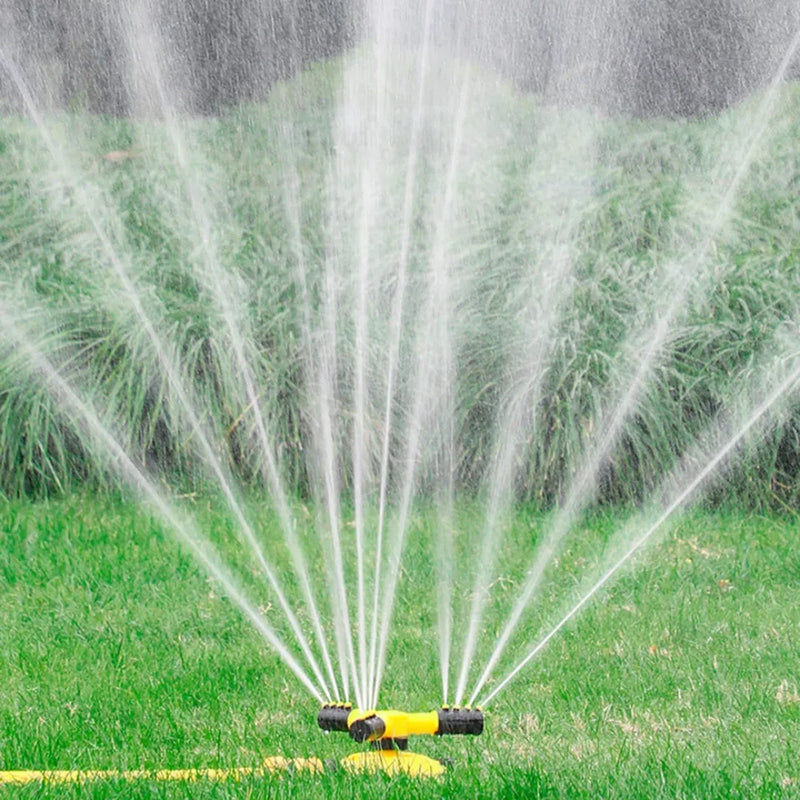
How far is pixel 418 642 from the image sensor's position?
413 centimetres

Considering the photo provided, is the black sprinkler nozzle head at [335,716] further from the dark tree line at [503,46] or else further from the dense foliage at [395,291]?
the dark tree line at [503,46]

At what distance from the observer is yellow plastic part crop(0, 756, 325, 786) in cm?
285

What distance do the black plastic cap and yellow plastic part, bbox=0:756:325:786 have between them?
261mm

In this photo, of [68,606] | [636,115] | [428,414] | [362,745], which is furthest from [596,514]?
[636,115]

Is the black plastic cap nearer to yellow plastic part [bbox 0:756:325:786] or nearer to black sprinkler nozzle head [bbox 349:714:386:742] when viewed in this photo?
black sprinkler nozzle head [bbox 349:714:386:742]

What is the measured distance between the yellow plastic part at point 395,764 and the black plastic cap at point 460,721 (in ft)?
0.25

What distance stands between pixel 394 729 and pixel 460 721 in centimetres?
13

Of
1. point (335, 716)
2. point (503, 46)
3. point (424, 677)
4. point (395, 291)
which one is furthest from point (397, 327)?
point (503, 46)

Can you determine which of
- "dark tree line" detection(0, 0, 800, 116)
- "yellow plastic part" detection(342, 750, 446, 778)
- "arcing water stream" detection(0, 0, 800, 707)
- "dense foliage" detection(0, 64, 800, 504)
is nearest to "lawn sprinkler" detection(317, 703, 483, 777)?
"yellow plastic part" detection(342, 750, 446, 778)

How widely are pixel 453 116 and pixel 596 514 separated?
3.95 m

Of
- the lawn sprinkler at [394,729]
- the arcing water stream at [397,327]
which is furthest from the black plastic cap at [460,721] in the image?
the arcing water stream at [397,327]

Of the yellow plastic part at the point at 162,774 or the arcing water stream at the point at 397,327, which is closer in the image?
the yellow plastic part at the point at 162,774

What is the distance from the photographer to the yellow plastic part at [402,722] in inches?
112

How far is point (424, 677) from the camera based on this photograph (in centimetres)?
382
